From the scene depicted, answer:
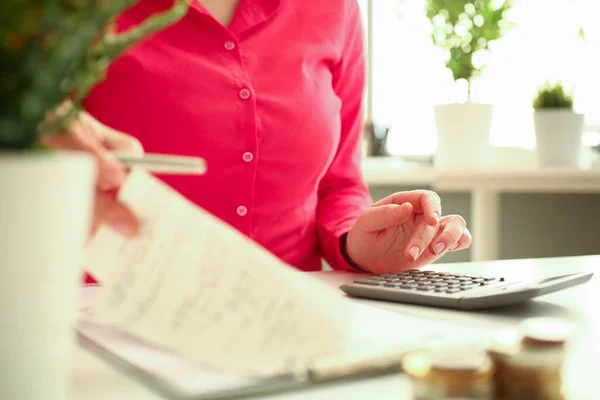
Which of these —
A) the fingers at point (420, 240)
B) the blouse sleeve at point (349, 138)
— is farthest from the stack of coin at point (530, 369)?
the blouse sleeve at point (349, 138)

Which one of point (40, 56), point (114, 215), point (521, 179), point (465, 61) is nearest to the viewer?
point (40, 56)

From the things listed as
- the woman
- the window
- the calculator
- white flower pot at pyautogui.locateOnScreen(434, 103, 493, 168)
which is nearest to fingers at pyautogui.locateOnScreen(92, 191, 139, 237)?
the calculator

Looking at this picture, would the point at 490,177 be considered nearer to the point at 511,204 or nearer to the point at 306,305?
the point at 511,204

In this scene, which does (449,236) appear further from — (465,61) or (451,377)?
(465,61)

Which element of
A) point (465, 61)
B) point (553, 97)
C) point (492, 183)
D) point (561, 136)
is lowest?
point (492, 183)

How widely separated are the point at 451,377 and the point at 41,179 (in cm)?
21

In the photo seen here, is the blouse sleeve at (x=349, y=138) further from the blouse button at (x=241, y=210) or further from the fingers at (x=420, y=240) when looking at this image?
the fingers at (x=420, y=240)

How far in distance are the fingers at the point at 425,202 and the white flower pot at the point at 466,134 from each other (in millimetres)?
1207

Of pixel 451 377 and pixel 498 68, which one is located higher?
pixel 498 68

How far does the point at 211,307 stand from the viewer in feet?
1.43

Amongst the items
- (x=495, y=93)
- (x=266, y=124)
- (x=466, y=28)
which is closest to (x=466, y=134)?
(x=466, y=28)

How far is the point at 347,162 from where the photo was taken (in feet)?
3.96

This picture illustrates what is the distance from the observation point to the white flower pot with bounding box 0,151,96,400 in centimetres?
31

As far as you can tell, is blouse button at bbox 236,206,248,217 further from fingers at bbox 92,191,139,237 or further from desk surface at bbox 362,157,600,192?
desk surface at bbox 362,157,600,192
